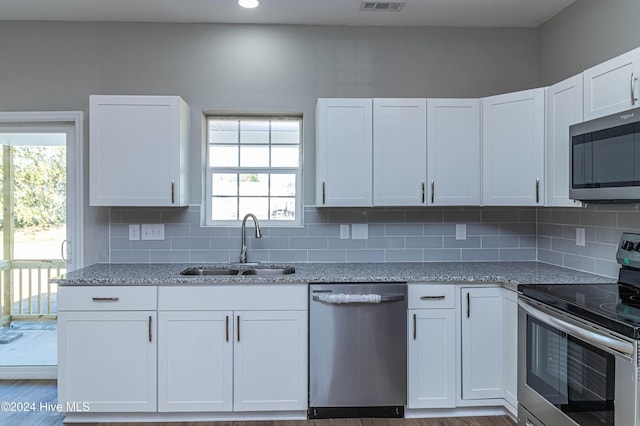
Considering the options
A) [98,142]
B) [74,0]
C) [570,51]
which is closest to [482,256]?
[570,51]

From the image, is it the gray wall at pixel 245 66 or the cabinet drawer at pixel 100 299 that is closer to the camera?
the cabinet drawer at pixel 100 299

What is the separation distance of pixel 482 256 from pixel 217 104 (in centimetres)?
236

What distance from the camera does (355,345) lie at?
2.54 meters

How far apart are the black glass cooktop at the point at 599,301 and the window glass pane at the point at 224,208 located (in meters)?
2.11

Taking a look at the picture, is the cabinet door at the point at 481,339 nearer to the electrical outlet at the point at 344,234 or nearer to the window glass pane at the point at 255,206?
the electrical outlet at the point at 344,234

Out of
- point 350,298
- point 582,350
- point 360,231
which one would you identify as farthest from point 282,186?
A: point 582,350

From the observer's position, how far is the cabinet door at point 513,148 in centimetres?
272

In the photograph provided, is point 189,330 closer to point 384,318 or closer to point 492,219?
point 384,318

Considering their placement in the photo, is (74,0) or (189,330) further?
(74,0)

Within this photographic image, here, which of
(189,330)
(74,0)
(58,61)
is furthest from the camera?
(58,61)

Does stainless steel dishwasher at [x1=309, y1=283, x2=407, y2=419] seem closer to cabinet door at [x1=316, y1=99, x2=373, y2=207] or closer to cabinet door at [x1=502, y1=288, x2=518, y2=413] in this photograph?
cabinet door at [x1=502, y1=288, x2=518, y2=413]

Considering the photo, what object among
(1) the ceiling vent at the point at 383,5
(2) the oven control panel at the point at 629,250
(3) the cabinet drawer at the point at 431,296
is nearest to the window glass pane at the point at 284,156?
(1) the ceiling vent at the point at 383,5

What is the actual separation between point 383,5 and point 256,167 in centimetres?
149

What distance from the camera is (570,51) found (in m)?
2.89
